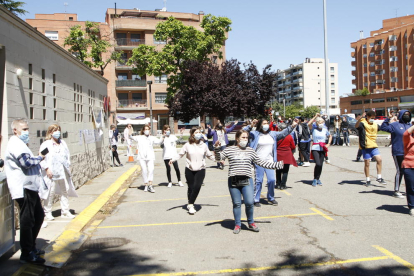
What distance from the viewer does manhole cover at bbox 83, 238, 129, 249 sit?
6242 millimetres

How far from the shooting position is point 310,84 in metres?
124

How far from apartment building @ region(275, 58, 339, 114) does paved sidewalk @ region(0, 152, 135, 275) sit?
111 m

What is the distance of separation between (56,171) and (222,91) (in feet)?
89.5

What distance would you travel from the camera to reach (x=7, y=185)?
17.3 ft

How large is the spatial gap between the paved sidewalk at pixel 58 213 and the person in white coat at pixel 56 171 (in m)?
0.28

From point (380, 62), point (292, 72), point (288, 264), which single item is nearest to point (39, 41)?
point (288, 264)

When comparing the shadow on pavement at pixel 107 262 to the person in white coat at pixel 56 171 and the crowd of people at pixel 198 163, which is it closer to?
the crowd of people at pixel 198 163

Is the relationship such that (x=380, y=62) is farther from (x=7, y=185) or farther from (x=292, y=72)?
(x=7, y=185)

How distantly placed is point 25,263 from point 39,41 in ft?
18.9

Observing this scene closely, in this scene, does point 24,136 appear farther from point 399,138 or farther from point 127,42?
point 127,42

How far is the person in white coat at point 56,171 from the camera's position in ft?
24.8

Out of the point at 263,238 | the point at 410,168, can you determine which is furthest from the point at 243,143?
the point at 410,168

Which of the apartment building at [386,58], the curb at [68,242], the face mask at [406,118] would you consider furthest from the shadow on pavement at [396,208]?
the apartment building at [386,58]

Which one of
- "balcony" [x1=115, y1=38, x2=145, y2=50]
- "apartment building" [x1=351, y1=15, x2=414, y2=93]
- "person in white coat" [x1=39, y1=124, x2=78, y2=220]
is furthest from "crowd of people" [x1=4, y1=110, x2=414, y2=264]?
"apartment building" [x1=351, y1=15, x2=414, y2=93]
